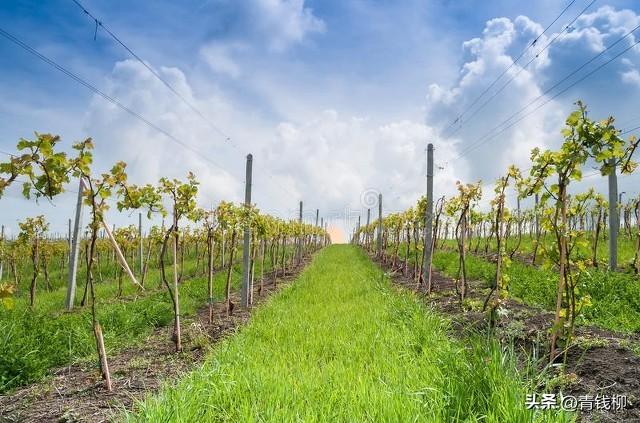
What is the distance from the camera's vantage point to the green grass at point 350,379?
3404mm

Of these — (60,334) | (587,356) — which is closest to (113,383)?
(60,334)

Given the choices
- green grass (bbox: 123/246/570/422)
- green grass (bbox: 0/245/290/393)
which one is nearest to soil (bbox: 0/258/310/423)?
green grass (bbox: 0/245/290/393)

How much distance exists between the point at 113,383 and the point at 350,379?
273 centimetres

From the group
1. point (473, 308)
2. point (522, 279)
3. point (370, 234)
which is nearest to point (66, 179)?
point (473, 308)

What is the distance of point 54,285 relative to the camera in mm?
17828

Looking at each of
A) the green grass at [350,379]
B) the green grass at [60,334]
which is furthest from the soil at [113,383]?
the green grass at [350,379]

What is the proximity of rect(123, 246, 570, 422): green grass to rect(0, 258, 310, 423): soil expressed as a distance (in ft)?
1.68

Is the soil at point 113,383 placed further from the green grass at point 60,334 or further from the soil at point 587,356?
the soil at point 587,356

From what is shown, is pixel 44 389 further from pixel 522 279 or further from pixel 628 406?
pixel 522 279

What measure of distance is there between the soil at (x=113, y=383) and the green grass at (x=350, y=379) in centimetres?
51

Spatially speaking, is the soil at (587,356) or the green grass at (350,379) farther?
the soil at (587,356)

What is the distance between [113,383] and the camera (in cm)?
490

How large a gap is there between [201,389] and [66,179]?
223 centimetres

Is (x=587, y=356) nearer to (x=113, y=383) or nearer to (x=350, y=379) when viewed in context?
(x=350, y=379)
